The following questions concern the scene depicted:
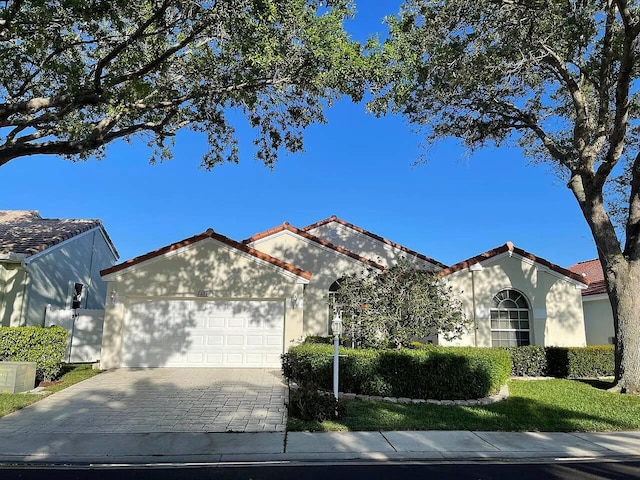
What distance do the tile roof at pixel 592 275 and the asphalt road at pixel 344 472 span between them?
12.6m

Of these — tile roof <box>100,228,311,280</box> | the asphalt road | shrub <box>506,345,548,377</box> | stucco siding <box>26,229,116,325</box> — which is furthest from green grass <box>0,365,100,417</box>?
shrub <box>506,345,548,377</box>

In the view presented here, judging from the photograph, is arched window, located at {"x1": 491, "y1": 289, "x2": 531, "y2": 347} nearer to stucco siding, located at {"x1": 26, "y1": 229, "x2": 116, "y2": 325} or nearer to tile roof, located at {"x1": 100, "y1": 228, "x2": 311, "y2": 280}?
tile roof, located at {"x1": 100, "y1": 228, "x2": 311, "y2": 280}

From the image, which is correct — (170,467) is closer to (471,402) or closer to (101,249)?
(471,402)

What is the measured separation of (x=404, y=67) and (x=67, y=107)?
26.6ft

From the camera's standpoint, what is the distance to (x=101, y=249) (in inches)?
848

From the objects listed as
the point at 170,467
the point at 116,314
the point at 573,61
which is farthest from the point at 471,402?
the point at 116,314

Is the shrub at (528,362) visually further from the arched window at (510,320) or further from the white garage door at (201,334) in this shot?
the white garage door at (201,334)

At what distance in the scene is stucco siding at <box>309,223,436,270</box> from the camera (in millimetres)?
19094

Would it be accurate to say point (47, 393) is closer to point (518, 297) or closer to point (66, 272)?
point (66, 272)

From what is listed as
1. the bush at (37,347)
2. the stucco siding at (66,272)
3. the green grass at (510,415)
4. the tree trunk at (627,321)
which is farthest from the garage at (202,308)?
the tree trunk at (627,321)

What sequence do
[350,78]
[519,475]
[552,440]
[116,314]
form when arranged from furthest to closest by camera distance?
1. [116,314]
2. [350,78]
3. [552,440]
4. [519,475]

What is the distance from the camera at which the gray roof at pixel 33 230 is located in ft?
50.1

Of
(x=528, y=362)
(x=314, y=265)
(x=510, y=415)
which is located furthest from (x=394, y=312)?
(x=314, y=265)

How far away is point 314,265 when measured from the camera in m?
16.9
